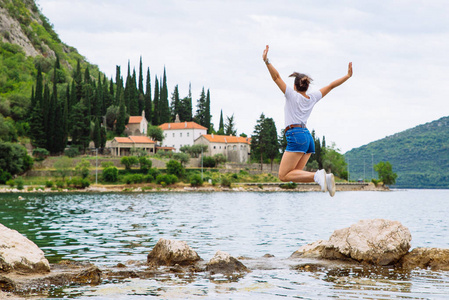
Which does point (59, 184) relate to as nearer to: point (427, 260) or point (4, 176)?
point (4, 176)

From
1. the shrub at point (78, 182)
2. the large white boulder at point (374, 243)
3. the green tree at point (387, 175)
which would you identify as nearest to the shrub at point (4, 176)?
the shrub at point (78, 182)

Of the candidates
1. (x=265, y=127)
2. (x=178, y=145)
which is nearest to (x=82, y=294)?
(x=265, y=127)

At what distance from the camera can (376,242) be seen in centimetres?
1228

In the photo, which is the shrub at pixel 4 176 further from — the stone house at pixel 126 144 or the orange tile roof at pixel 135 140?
the orange tile roof at pixel 135 140

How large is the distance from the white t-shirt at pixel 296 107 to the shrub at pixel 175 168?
75.9 meters

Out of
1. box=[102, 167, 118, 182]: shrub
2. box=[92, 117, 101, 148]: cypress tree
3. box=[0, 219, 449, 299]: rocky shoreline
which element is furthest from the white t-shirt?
box=[92, 117, 101, 148]: cypress tree

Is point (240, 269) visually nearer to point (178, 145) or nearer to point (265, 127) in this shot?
point (265, 127)

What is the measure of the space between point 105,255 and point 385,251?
26.9 ft

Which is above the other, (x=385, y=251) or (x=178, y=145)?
(x=178, y=145)

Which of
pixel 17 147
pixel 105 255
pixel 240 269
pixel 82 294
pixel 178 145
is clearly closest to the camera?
pixel 82 294

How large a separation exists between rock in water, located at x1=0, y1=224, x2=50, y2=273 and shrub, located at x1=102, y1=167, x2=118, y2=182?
6688cm

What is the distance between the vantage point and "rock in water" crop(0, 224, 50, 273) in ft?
31.5

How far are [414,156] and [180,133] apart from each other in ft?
292

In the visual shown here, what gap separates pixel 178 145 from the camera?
111 metres
